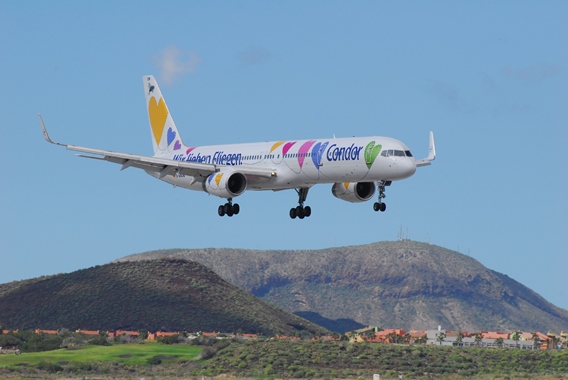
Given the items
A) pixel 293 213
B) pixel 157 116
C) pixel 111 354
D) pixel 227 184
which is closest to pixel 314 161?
pixel 227 184

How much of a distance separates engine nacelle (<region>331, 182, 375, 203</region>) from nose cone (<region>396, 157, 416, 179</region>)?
8.36 m

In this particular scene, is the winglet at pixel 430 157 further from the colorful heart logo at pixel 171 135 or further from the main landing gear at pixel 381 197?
the colorful heart logo at pixel 171 135

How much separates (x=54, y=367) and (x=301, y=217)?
44832 mm

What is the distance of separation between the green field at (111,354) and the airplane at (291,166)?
44133mm

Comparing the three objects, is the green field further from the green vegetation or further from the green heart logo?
the green heart logo

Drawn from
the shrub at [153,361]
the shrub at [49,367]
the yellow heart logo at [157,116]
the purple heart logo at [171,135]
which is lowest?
the shrub at [49,367]

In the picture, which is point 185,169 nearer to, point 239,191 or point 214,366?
point 239,191

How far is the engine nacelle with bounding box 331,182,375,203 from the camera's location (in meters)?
83.4

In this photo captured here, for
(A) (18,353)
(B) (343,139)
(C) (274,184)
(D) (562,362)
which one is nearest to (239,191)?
(C) (274,184)

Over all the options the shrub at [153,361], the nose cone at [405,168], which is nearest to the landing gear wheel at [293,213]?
the nose cone at [405,168]

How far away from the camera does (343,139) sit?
79.4 meters

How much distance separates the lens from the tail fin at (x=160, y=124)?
4031 inches

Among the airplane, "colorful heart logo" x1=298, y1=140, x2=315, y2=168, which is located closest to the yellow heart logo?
the airplane

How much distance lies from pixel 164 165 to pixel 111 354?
57969 millimetres
